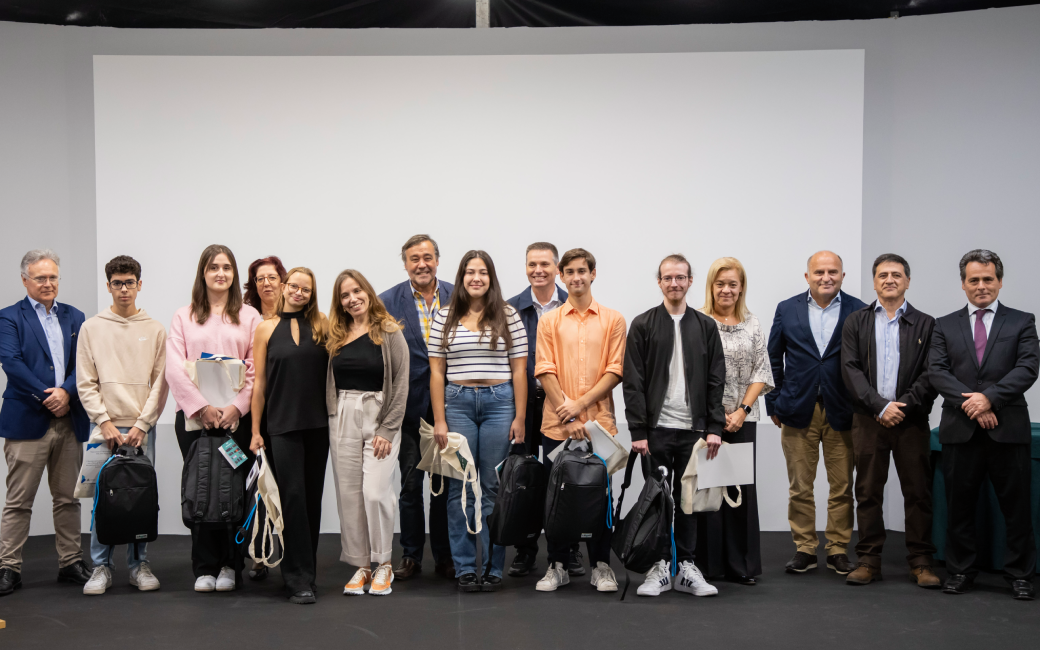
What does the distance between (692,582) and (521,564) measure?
35.7 inches

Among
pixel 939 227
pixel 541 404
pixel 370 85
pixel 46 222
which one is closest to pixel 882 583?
pixel 541 404

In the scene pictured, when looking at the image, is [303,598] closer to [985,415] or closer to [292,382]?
[292,382]

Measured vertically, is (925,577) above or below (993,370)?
below

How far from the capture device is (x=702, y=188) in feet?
17.4

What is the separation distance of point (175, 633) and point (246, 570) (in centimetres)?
107

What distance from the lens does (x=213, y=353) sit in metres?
3.76

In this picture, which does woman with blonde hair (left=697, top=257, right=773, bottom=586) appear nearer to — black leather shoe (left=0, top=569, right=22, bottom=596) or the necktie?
the necktie

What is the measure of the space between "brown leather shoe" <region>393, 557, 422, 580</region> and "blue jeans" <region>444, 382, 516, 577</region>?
37 cm

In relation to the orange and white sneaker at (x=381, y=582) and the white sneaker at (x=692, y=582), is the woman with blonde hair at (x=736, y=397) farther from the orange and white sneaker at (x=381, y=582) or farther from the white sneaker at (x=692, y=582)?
the orange and white sneaker at (x=381, y=582)

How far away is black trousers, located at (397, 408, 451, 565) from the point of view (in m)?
4.01

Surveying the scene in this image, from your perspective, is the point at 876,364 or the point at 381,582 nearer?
the point at 381,582

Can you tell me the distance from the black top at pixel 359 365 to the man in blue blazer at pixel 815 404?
7.21 feet

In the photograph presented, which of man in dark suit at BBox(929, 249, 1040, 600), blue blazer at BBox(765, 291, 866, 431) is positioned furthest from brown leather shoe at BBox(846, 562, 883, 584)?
blue blazer at BBox(765, 291, 866, 431)

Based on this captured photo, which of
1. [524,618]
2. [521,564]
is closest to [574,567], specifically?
[521,564]
